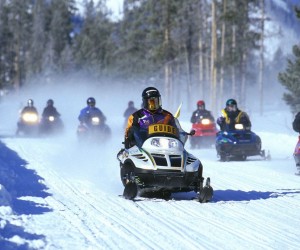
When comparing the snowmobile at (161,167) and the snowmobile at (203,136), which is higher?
the snowmobile at (161,167)

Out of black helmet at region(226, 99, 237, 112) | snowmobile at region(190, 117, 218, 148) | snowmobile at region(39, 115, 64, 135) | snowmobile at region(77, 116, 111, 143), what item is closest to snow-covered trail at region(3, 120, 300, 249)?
black helmet at region(226, 99, 237, 112)

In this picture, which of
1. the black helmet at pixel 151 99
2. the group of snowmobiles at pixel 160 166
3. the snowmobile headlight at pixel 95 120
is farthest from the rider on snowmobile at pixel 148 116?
the snowmobile headlight at pixel 95 120

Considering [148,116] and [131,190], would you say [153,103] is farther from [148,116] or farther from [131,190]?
[131,190]

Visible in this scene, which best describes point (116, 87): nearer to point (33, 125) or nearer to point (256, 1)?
point (256, 1)

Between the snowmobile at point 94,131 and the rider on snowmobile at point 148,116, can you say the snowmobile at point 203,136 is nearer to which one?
the snowmobile at point 94,131

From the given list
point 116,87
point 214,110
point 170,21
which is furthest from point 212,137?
point 116,87

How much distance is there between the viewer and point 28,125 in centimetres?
3069

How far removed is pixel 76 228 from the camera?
308 inches

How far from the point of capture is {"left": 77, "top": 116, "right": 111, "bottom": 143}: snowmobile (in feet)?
79.5

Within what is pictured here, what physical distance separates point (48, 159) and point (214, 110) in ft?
98.8

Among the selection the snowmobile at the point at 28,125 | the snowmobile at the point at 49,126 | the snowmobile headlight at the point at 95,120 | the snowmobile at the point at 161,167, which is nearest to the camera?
the snowmobile at the point at 161,167

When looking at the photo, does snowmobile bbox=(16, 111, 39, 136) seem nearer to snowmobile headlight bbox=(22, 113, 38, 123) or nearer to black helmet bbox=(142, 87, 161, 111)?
snowmobile headlight bbox=(22, 113, 38, 123)

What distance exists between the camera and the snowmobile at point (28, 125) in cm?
3067

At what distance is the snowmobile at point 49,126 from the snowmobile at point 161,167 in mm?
19657
